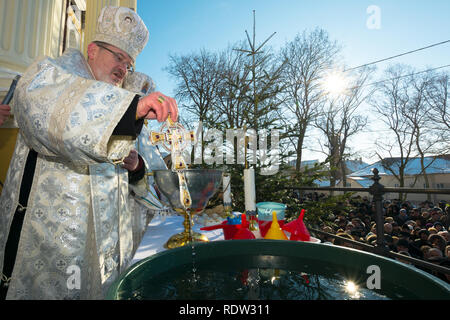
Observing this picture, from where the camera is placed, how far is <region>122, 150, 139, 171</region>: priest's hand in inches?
59.5

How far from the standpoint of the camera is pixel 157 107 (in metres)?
0.89

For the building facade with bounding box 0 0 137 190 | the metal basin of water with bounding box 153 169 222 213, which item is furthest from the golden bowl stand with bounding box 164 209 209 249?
the building facade with bounding box 0 0 137 190

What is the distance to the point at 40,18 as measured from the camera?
8.57 ft

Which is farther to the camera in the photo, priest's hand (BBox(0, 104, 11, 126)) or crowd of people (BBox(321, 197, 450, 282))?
crowd of people (BBox(321, 197, 450, 282))

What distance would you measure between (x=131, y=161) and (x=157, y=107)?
2.54ft

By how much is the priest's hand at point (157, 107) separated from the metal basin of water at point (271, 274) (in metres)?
0.48

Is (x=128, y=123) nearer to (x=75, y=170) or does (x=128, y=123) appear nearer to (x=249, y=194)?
(x=75, y=170)

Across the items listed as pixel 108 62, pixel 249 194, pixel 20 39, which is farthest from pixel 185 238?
pixel 20 39

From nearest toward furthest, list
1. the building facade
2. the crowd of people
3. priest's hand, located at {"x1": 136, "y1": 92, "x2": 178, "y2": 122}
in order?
priest's hand, located at {"x1": 136, "y1": 92, "x2": 178, "y2": 122}
the building facade
the crowd of people

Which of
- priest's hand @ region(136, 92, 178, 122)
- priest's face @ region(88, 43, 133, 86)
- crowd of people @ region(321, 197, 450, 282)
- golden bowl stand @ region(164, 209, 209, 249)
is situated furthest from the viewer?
crowd of people @ region(321, 197, 450, 282)

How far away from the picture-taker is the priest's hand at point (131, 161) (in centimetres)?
151

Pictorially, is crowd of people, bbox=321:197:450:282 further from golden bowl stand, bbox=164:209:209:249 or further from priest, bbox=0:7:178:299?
priest, bbox=0:7:178:299

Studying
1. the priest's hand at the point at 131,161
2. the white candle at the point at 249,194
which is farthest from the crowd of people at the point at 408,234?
the priest's hand at the point at 131,161
